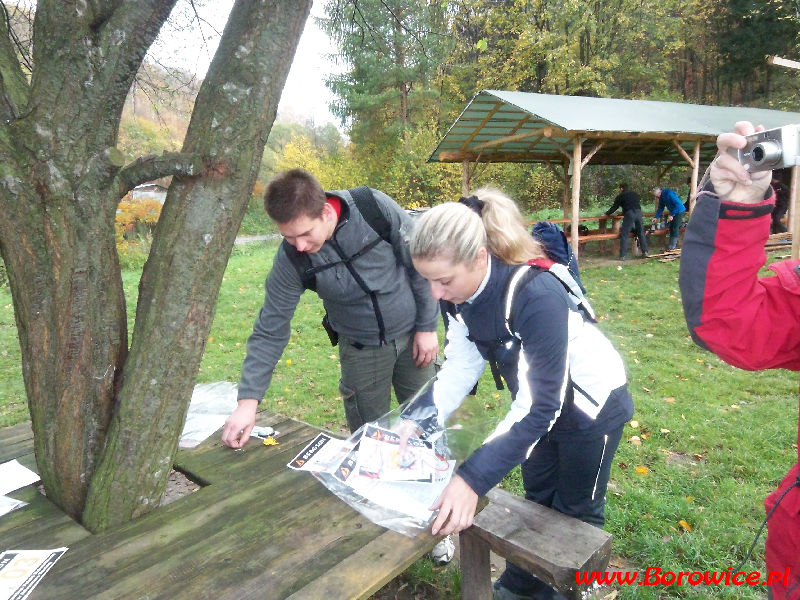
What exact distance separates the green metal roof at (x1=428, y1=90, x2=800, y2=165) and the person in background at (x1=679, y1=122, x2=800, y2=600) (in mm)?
8335

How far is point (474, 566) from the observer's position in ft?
7.04

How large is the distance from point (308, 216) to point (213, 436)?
44.0 inches

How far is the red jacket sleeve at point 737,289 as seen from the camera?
3.97ft

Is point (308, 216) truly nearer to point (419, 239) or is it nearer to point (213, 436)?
point (419, 239)

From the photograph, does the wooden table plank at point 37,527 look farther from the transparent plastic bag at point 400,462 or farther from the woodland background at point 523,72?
the woodland background at point 523,72

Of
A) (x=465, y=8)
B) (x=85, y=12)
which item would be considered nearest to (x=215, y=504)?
(x=85, y=12)

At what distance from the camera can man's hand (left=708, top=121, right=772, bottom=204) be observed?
1167 mm

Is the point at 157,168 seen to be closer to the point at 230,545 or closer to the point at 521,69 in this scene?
the point at 230,545

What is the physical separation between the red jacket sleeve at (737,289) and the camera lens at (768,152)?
0.11 meters

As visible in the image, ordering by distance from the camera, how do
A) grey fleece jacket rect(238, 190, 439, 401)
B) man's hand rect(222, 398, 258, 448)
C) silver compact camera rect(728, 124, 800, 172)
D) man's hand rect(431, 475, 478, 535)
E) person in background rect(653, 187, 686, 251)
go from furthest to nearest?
1. person in background rect(653, 187, 686, 251)
2. grey fleece jacket rect(238, 190, 439, 401)
3. man's hand rect(222, 398, 258, 448)
4. man's hand rect(431, 475, 478, 535)
5. silver compact camera rect(728, 124, 800, 172)

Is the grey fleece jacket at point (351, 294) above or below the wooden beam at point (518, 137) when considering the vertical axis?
below

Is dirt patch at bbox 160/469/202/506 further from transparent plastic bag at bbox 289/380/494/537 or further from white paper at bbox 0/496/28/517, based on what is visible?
transparent plastic bag at bbox 289/380/494/537

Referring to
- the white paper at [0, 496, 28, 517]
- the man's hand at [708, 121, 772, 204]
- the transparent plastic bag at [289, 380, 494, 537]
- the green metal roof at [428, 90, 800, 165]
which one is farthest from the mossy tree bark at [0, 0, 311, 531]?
the green metal roof at [428, 90, 800, 165]

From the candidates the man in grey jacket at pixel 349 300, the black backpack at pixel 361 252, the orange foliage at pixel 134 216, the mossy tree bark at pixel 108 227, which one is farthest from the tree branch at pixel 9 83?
the orange foliage at pixel 134 216
